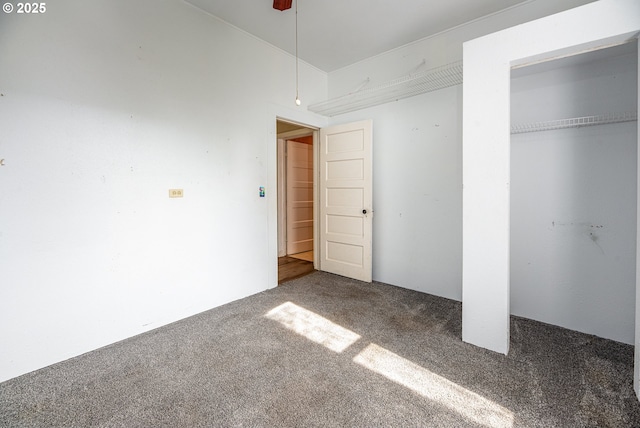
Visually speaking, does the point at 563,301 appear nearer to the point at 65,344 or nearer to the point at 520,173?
the point at 520,173

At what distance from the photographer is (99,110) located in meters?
2.09

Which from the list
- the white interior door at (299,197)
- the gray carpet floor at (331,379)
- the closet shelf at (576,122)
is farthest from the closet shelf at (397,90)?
the gray carpet floor at (331,379)

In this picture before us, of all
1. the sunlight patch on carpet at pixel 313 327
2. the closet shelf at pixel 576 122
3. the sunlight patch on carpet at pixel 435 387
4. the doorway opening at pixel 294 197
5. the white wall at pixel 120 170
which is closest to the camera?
the sunlight patch on carpet at pixel 435 387

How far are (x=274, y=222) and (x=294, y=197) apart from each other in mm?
2048

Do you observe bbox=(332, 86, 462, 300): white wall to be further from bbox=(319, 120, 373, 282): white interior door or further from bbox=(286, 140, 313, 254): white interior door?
bbox=(286, 140, 313, 254): white interior door

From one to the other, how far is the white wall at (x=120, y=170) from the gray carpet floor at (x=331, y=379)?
0.36 meters

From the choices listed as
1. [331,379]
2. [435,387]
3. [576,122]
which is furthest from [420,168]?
[331,379]

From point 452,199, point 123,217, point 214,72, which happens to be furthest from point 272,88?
point 452,199

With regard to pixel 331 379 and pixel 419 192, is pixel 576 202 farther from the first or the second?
pixel 331 379

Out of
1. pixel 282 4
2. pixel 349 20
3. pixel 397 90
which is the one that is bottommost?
pixel 397 90

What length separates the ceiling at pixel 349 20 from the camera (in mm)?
2555

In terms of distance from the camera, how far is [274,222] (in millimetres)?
3408

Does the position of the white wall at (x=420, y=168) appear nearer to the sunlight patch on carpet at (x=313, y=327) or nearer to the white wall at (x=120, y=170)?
the sunlight patch on carpet at (x=313, y=327)

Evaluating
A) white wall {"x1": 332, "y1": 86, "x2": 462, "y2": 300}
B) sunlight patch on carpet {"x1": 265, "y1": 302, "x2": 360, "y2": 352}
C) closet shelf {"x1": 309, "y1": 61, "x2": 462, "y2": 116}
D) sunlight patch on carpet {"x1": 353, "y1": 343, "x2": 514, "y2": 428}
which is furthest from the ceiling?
sunlight patch on carpet {"x1": 353, "y1": 343, "x2": 514, "y2": 428}
